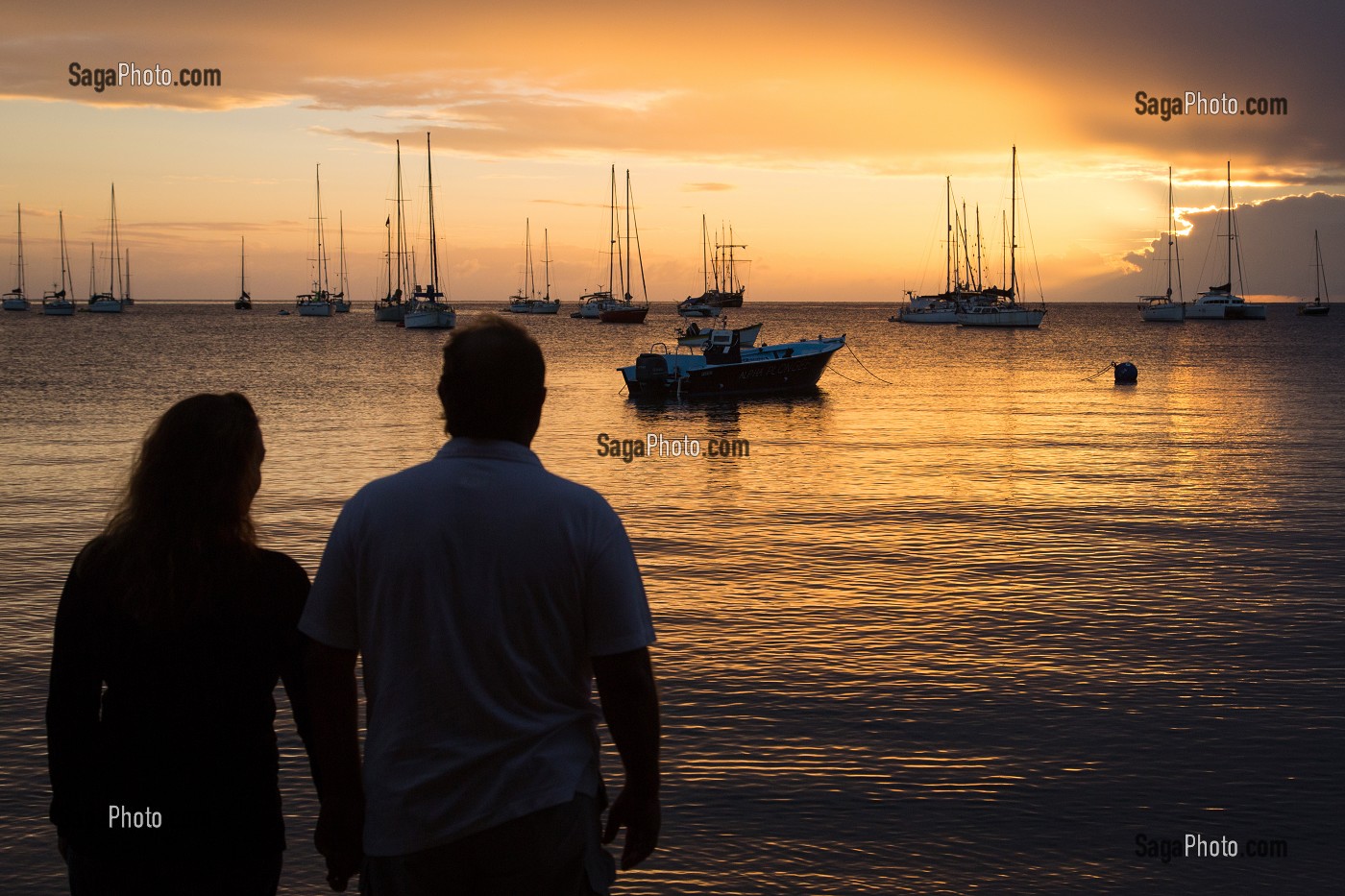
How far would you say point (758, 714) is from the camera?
8.01 metres

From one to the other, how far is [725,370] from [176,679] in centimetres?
3713

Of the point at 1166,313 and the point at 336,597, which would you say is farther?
the point at 1166,313

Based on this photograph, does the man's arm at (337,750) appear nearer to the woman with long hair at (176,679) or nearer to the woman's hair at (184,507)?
the woman with long hair at (176,679)

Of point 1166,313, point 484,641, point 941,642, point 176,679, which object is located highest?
point 1166,313

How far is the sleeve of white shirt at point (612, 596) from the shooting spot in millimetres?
2893

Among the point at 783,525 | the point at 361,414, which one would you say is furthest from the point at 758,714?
the point at 361,414

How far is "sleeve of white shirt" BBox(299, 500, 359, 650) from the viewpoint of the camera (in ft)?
9.65

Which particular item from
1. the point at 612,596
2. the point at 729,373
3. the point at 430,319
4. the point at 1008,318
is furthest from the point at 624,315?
the point at 612,596

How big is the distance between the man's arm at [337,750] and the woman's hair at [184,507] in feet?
1.23

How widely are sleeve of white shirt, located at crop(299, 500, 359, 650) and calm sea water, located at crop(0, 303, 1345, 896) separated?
10.6ft

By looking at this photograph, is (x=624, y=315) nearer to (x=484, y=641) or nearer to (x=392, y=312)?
(x=392, y=312)

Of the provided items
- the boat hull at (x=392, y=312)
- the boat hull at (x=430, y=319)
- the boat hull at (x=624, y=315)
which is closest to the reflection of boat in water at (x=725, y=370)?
the boat hull at (x=430, y=319)

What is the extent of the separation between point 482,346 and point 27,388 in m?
43.7

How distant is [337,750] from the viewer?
3105 mm
